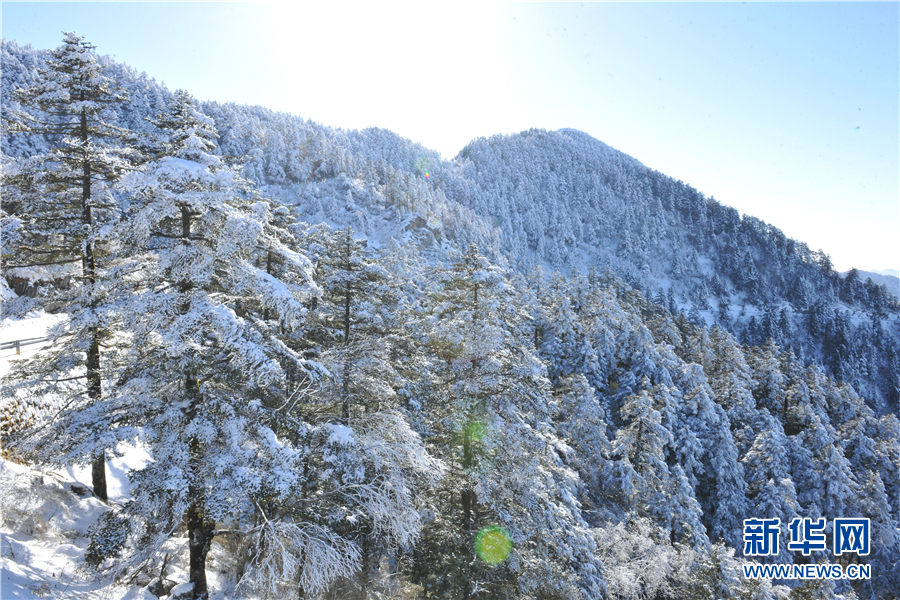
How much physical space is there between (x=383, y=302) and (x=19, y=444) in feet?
43.2

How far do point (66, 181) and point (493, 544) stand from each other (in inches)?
642

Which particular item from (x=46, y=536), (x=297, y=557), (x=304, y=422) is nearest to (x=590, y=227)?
(x=304, y=422)

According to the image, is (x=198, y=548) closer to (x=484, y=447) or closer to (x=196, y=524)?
(x=196, y=524)

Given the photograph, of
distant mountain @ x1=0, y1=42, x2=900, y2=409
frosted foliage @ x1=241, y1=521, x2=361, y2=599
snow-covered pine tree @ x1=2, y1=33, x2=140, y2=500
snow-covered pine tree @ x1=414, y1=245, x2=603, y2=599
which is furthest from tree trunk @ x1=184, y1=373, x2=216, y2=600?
distant mountain @ x1=0, y1=42, x2=900, y2=409

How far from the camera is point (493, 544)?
13.5 metres

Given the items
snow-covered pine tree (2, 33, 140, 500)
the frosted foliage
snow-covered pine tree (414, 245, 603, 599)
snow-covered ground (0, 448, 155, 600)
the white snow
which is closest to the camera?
the frosted foliage

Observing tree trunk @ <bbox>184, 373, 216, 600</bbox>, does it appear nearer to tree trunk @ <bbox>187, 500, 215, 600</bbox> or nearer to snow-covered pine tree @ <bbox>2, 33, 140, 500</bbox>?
tree trunk @ <bbox>187, 500, 215, 600</bbox>

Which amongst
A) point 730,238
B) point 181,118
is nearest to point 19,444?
point 181,118

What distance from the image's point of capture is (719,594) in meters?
18.3

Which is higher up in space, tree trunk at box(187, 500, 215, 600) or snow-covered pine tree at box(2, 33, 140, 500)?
snow-covered pine tree at box(2, 33, 140, 500)

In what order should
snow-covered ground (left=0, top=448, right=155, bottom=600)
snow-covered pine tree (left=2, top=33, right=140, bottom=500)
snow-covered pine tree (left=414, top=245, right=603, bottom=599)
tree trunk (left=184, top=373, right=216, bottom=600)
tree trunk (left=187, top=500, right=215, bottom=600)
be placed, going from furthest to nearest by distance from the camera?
snow-covered pine tree (left=414, top=245, right=603, bottom=599)
snow-covered pine tree (left=2, top=33, right=140, bottom=500)
tree trunk (left=187, top=500, right=215, bottom=600)
tree trunk (left=184, top=373, right=216, bottom=600)
snow-covered ground (left=0, top=448, right=155, bottom=600)

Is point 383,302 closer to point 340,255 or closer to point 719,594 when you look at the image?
point 340,255

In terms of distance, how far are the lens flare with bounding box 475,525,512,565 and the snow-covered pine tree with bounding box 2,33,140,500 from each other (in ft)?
35.8

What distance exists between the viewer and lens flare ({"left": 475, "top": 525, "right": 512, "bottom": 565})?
1320 cm
